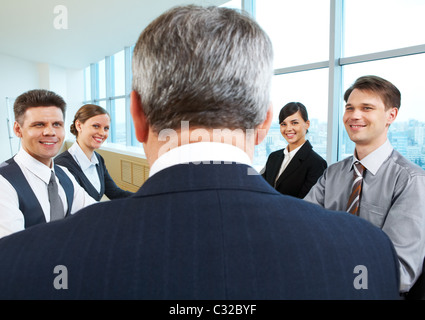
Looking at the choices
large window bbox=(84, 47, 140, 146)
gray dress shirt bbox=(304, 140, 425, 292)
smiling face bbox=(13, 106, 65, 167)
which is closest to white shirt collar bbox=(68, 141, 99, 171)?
smiling face bbox=(13, 106, 65, 167)

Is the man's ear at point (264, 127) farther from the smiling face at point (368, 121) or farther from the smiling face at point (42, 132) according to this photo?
the smiling face at point (42, 132)

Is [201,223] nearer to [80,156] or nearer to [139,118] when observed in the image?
[139,118]

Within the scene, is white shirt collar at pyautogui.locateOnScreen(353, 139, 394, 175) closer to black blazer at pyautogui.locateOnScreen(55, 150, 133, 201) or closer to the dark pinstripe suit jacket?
the dark pinstripe suit jacket

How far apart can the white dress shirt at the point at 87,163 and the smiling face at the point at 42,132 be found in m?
0.57

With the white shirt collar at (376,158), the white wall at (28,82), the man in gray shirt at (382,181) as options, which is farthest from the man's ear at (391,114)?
the white wall at (28,82)

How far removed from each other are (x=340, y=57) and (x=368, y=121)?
2.14 metres

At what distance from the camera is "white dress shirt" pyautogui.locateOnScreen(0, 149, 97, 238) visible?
1236 mm

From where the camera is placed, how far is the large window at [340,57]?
276 cm

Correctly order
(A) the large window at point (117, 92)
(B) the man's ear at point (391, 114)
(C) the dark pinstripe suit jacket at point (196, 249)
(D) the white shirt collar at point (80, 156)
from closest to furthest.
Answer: (C) the dark pinstripe suit jacket at point (196, 249) → (B) the man's ear at point (391, 114) → (D) the white shirt collar at point (80, 156) → (A) the large window at point (117, 92)

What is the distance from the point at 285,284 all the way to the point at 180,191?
0.22m

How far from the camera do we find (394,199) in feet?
4.22

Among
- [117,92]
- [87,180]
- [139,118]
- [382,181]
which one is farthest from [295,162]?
[117,92]

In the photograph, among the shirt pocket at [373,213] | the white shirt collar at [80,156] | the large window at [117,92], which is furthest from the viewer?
the large window at [117,92]
